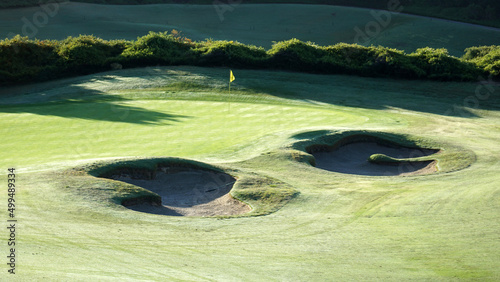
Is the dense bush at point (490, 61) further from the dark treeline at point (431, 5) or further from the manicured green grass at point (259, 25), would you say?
the dark treeline at point (431, 5)

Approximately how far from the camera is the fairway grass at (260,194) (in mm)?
8133

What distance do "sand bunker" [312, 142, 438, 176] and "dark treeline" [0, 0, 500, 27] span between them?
56.9 metres

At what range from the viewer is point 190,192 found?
45.7 ft

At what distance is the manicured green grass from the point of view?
6059cm

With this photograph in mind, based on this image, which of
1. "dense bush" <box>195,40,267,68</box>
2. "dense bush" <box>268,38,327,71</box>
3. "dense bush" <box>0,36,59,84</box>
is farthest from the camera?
"dense bush" <box>195,40,267,68</box>

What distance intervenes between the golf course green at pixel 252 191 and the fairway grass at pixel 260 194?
5 centimetres

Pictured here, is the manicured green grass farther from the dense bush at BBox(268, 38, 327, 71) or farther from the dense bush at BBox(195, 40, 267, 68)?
the dense bush at BBox(268, 38, 327, 71)

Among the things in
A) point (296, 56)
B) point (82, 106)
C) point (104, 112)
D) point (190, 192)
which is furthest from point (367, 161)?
point (296, 56)

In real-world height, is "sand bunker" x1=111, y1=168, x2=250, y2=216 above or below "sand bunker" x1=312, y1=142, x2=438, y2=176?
below

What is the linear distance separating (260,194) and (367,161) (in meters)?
5.68

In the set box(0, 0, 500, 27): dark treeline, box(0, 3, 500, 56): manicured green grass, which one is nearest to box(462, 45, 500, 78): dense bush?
box(0, 3, 500, 56): manicured green grass

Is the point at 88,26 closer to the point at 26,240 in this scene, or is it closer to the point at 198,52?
the point at 198,52

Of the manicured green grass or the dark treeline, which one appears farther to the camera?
the dark treeline

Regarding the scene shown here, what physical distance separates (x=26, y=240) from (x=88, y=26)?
57.8 metres
